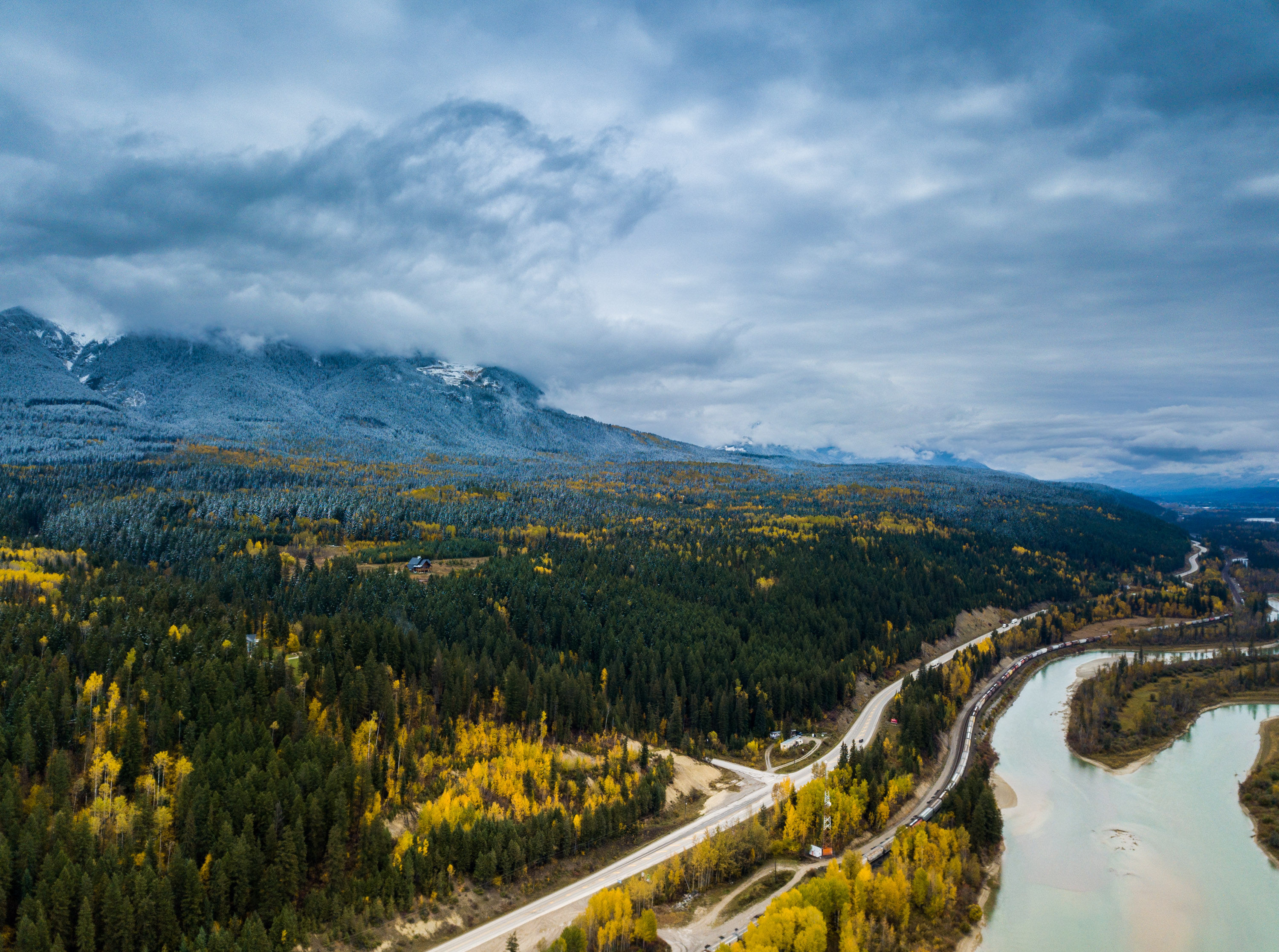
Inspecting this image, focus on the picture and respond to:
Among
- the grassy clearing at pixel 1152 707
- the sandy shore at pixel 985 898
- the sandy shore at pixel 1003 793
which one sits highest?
the grassy clearing at pixel 1152 707

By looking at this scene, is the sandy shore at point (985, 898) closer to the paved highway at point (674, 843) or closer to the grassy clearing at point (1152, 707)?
the paved highway at point (674, 843)


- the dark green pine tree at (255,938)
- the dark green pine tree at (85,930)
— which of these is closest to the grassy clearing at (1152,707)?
the dark green pine tree at (255,938)

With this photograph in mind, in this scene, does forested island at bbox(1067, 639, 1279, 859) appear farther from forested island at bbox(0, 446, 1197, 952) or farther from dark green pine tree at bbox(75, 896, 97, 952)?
dark green pine tree at bbox(75, 896, 97, 952)

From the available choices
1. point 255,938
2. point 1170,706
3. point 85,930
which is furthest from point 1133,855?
point 85,930

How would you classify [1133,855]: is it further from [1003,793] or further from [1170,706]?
[1170,706]

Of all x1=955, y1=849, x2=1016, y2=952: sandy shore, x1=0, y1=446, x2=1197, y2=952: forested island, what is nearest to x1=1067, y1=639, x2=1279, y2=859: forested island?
x1=0, y1=446, x2=1197, y2=952: forested island
